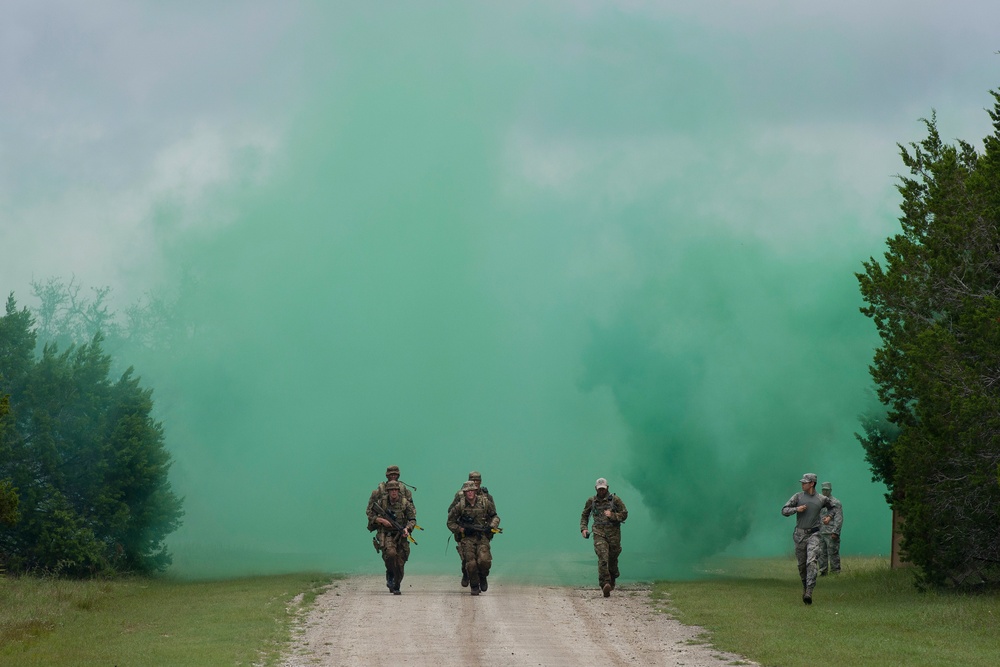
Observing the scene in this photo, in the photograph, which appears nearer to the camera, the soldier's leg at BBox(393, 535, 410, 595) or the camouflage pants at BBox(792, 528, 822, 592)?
the camouflage pants at BBox(792, 528, 822, 592)

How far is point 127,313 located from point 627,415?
39.4 metres

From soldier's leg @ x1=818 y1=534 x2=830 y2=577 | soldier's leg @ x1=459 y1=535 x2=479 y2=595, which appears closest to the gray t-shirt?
soldier's leg @ x1=459 y1=535 x2=479 y2=595

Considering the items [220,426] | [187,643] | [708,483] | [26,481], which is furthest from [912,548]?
[220,426]

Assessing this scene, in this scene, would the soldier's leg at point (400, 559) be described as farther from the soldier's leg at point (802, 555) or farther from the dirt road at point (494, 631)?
the soldier's leg at point (802, 555)

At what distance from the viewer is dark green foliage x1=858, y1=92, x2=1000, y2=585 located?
21.5m

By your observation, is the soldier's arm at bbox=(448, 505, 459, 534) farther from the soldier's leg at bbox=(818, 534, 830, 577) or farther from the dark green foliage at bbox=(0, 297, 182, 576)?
the soldier's leg at bbox=(818, 534, 830, 577)

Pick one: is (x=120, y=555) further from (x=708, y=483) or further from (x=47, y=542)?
(x=708, y=483)

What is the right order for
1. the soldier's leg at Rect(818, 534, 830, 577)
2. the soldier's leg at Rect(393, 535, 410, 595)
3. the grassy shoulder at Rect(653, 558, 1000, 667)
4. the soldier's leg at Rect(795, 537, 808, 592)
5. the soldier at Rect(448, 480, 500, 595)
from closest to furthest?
the grassy shoulder at Rect(653, 558, 1000, 667) < the soldier's leg at Rect(795, 537, 808, 592) < the soldier's leg at Rect(393, 535, 410, 595) < the soldier at Rect(448, 480, 500, 595) < the soldier's leg at Rect(818, 534, 830, 577)

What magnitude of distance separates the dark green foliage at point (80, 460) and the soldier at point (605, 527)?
13094 mm

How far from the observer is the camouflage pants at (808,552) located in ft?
73.9

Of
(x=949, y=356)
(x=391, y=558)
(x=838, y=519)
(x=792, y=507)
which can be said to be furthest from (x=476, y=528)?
(x=949, y=356)

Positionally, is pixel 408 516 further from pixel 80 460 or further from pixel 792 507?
pixel 80 460

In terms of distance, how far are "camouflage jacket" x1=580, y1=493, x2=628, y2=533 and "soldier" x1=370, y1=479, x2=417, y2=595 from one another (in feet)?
12.0

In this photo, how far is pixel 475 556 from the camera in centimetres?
2475
